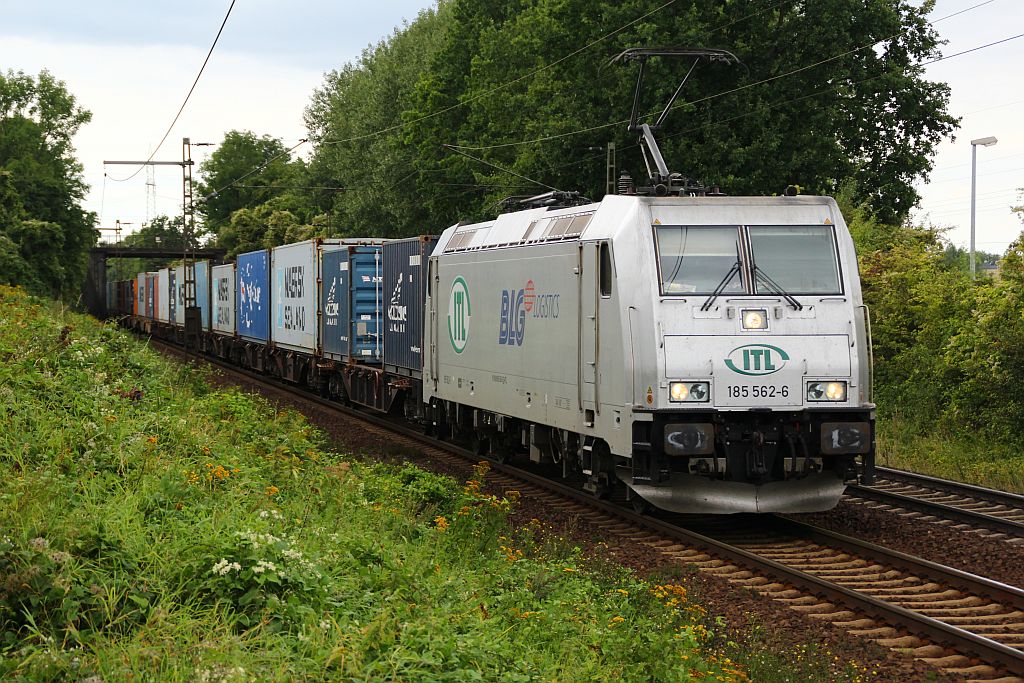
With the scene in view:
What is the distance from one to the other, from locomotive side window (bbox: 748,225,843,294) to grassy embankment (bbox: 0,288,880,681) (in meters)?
3.35

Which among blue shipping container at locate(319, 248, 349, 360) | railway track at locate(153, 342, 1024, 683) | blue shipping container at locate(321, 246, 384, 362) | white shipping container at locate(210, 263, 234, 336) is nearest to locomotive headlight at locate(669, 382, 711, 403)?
railway track at locate(153, 342, 1024, 683)

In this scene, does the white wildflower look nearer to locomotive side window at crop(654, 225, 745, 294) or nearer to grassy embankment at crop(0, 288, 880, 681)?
grassy embankment at crop(0, 288, 880, 681)

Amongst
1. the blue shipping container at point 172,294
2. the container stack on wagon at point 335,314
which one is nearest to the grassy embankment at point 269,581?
the container stack on wagon at point 335,314

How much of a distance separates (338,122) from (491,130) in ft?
117

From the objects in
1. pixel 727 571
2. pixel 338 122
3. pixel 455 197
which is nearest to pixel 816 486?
pixel 727 571

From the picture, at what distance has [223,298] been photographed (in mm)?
37094

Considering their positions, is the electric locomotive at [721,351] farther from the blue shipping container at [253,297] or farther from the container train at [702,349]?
the blue shipping container at [253,297]

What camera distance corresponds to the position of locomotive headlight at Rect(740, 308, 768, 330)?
1058 centimetres

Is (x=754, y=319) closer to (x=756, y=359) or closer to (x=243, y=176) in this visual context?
(x=756, y=359)

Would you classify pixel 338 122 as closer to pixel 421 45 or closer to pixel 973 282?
pixel 421 45

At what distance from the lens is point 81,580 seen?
5.82m

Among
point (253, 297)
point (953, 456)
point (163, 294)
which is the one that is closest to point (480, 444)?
point (953, 456)

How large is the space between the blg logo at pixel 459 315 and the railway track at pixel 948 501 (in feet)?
18.3

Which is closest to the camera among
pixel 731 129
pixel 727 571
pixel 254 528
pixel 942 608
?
pixel 254 528
